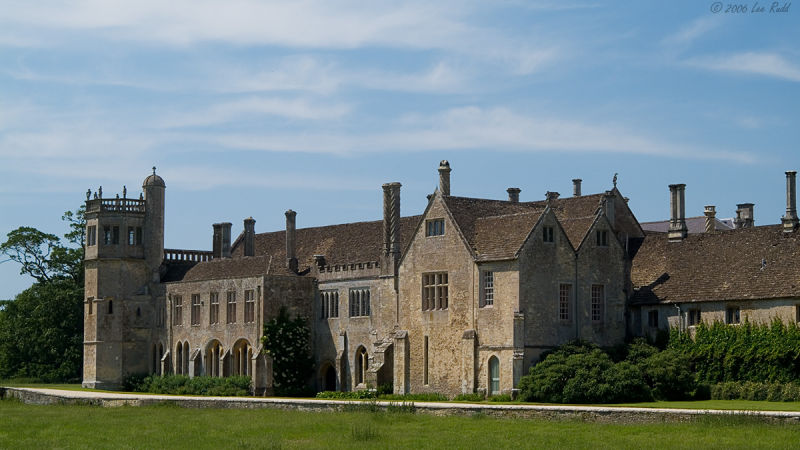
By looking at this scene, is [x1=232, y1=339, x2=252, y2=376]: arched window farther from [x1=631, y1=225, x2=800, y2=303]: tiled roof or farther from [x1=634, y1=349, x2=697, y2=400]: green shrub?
[x1=634, y1=349, x2=697, y2=400]: green shrub

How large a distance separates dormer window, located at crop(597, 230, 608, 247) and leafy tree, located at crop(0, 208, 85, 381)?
40098mm

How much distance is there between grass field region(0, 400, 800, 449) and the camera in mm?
35281

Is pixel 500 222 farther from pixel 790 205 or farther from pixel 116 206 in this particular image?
pixel 116 206

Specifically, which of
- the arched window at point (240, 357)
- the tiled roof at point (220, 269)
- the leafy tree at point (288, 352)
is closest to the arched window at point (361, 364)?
the leafy tree at point (288, 352)

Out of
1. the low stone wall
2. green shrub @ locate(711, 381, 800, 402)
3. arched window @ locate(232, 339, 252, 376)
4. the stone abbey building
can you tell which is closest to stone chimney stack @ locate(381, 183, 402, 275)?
the stone abbey building

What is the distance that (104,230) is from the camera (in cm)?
7350

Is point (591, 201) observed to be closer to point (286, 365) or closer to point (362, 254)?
point (362, 254)

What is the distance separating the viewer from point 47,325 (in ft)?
280

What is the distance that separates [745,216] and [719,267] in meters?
13.1

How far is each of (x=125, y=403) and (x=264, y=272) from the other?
43.6 ft

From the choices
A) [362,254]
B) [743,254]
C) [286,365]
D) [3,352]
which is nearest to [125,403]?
[286,365]

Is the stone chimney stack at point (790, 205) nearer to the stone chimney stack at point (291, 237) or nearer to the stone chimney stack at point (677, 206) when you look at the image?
the stone chimney stack at point (677, 206)

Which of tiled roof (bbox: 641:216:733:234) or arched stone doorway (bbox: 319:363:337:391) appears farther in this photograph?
tiled roof (bbox: 641:216:733:234)

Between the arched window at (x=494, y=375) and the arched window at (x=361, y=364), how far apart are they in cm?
987
